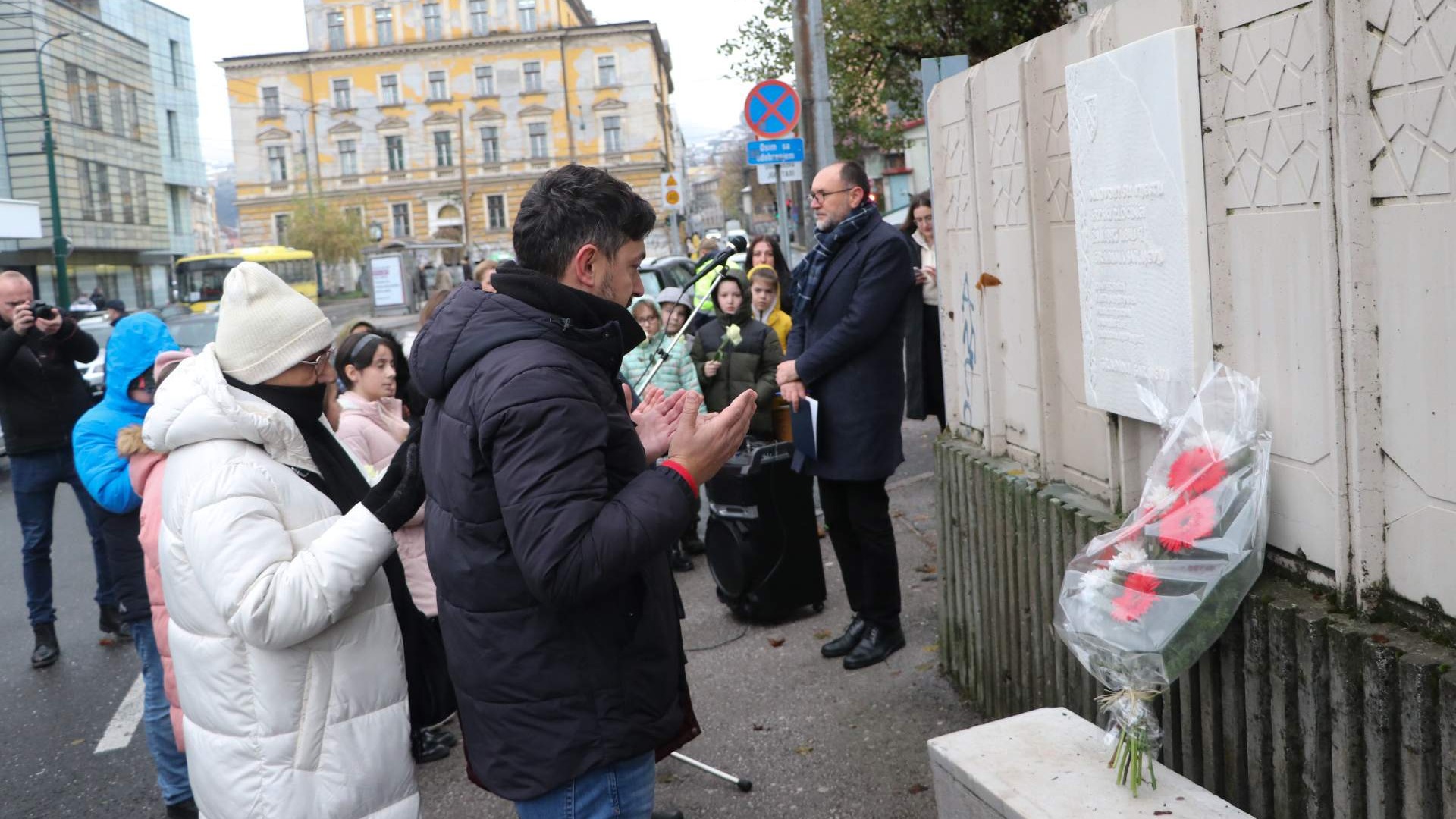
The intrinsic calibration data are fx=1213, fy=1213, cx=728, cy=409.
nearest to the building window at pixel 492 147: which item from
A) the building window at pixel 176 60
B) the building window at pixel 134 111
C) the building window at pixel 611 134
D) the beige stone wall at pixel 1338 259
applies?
the building window at pixel 611 134

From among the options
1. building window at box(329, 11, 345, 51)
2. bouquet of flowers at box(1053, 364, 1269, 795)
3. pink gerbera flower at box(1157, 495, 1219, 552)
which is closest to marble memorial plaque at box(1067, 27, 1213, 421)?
bouquet of flowers at box(1053, 364, 1269, 795)

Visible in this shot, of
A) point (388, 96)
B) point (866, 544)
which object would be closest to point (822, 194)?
point (866, 544)

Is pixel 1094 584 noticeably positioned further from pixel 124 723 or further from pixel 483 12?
pixel 483 12

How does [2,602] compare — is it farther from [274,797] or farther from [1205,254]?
[1205,254]

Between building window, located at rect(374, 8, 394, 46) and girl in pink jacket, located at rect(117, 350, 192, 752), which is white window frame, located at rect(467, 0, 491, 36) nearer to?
building window, located at rect(374, 8, 394, 46)

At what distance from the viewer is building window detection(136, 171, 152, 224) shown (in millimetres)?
54406

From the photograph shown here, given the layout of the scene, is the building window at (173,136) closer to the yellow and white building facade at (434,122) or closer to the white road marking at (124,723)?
the yellow and white building facade at (434,122)

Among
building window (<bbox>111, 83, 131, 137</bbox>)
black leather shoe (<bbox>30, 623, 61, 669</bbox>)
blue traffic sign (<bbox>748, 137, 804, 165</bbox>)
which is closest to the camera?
black leather shoe (<bbox>30, 623, 61, 669</bbox>)

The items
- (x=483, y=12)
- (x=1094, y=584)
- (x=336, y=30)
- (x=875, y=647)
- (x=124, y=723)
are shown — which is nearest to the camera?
(x=1094, y=584)

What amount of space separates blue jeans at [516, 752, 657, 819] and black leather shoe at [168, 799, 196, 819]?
8.27 feet

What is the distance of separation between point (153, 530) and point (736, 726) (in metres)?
2.58

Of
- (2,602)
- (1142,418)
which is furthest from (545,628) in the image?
(2,602)

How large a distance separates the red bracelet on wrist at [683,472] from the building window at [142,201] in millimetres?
58567

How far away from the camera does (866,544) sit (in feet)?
17.4
